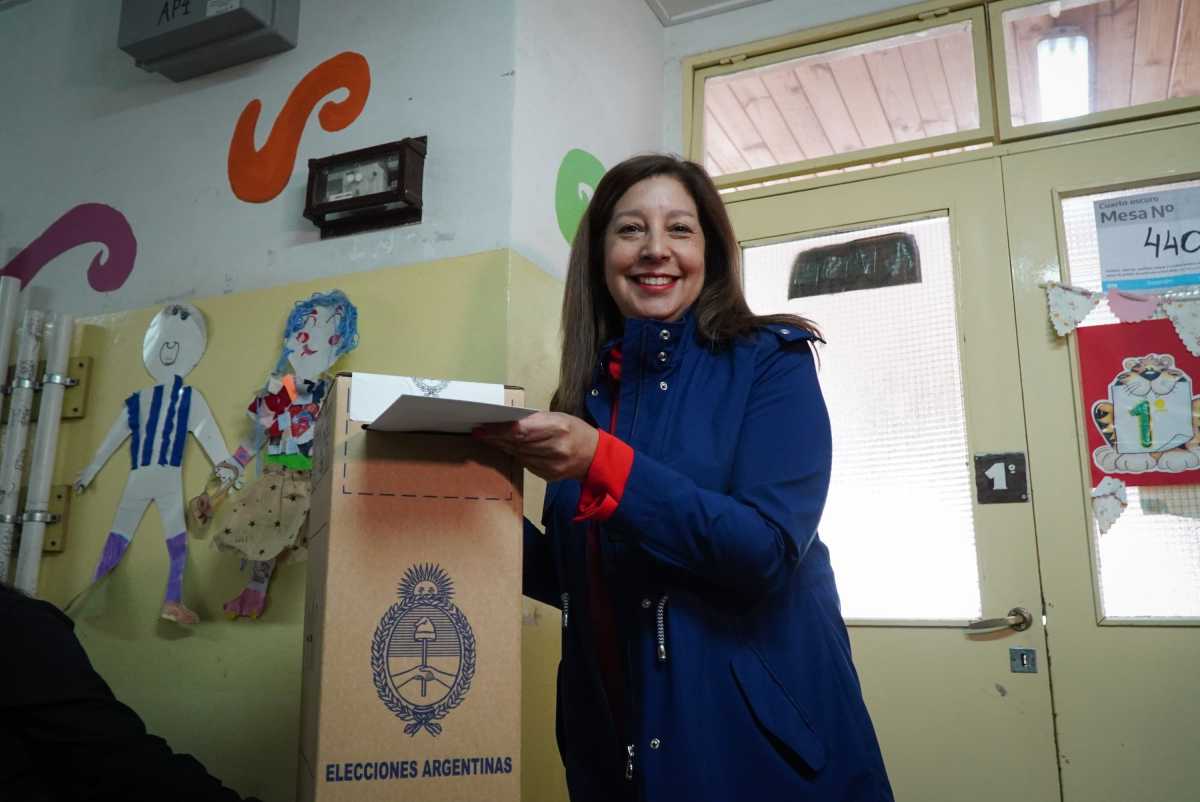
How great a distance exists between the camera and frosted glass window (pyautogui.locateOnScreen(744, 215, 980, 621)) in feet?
6.95

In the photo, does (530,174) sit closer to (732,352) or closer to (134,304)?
(732,352)

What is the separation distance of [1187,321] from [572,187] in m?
1.37

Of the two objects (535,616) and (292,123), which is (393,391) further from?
(292,123)

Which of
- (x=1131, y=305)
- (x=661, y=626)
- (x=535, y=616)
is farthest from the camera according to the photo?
(x=1131, y=305)

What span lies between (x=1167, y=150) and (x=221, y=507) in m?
2.24

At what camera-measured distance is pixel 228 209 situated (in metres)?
2.19

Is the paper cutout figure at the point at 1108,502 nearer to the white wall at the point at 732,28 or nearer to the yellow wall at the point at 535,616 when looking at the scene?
the yellow wall at the point at 535,616

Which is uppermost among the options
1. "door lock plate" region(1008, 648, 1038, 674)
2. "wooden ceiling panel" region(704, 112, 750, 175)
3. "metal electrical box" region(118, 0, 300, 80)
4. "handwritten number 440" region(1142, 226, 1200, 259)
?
"metal electrical box" region(118, 0, 300, 80)

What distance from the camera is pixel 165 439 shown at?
6.91 feet

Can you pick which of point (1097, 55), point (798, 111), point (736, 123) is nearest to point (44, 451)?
point (736, 123)

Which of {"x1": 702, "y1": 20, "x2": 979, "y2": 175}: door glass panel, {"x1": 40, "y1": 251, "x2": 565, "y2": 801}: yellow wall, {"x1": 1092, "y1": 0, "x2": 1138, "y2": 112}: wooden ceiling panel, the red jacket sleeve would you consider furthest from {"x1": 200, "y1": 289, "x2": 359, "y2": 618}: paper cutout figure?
{"x1": 1092, "y1": 0, "x2": 1138, "y2": 112}: wooden ceiling panel

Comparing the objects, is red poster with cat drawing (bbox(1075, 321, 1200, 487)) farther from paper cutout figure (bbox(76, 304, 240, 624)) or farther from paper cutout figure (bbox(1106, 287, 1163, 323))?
paper cutout figure (bbox(76, 304, 240, 624))

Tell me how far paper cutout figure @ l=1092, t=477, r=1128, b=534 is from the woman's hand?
1472 millimetres

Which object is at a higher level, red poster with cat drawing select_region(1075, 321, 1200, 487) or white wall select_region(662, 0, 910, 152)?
white wall select_region(662, 0, 910, 152)
